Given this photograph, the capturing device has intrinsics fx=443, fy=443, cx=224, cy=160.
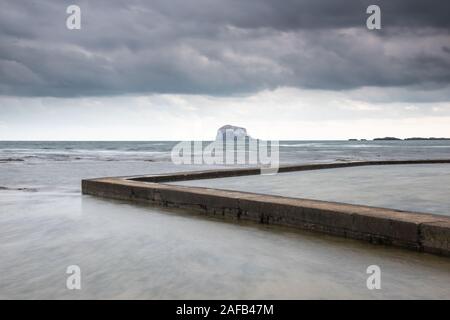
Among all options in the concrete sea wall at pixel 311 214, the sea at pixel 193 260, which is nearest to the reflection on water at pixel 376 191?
the sea at pixel 193 260

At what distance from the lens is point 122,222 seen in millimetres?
6438

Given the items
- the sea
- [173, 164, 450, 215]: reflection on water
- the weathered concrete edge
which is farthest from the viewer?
[173, 164, 450, 215]: reflection on water

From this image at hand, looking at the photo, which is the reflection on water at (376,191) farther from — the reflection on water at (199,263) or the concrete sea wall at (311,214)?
the reflection on water at (199,263)

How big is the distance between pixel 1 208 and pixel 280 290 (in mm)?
6603

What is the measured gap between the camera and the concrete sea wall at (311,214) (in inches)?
175

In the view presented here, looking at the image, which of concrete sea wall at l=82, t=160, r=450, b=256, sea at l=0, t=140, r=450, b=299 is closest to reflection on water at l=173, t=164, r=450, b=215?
sea at l=0, t=140, r=450, b=299

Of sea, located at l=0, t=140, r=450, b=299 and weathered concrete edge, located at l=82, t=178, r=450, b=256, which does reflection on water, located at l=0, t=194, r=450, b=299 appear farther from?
weathered concrete edge, located at l=82, t=178, r=450, b=256

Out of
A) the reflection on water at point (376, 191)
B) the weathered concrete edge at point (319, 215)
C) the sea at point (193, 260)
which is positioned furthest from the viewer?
the reflection on water at point (376, 191)

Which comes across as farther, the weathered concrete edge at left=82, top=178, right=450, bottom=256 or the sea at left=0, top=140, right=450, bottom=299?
the weathered concrete edge at left=82, top=178, right=450, bottom=256

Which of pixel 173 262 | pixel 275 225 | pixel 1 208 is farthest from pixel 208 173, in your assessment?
pixel 173 262

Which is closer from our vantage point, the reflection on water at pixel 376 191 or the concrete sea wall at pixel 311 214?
the concrete sea wall at pixel 311 214

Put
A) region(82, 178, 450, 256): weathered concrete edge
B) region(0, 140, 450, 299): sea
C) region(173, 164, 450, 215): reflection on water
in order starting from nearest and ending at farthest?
1. region(0, 140, 450, 299): sea
2. region(82, 178, 450, 256): weathered concrete edge
3. region(173, 164, 450, 215): reflection on water

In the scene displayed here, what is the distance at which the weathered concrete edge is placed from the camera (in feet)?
14.5

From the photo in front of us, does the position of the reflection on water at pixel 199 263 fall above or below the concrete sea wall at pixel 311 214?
below
